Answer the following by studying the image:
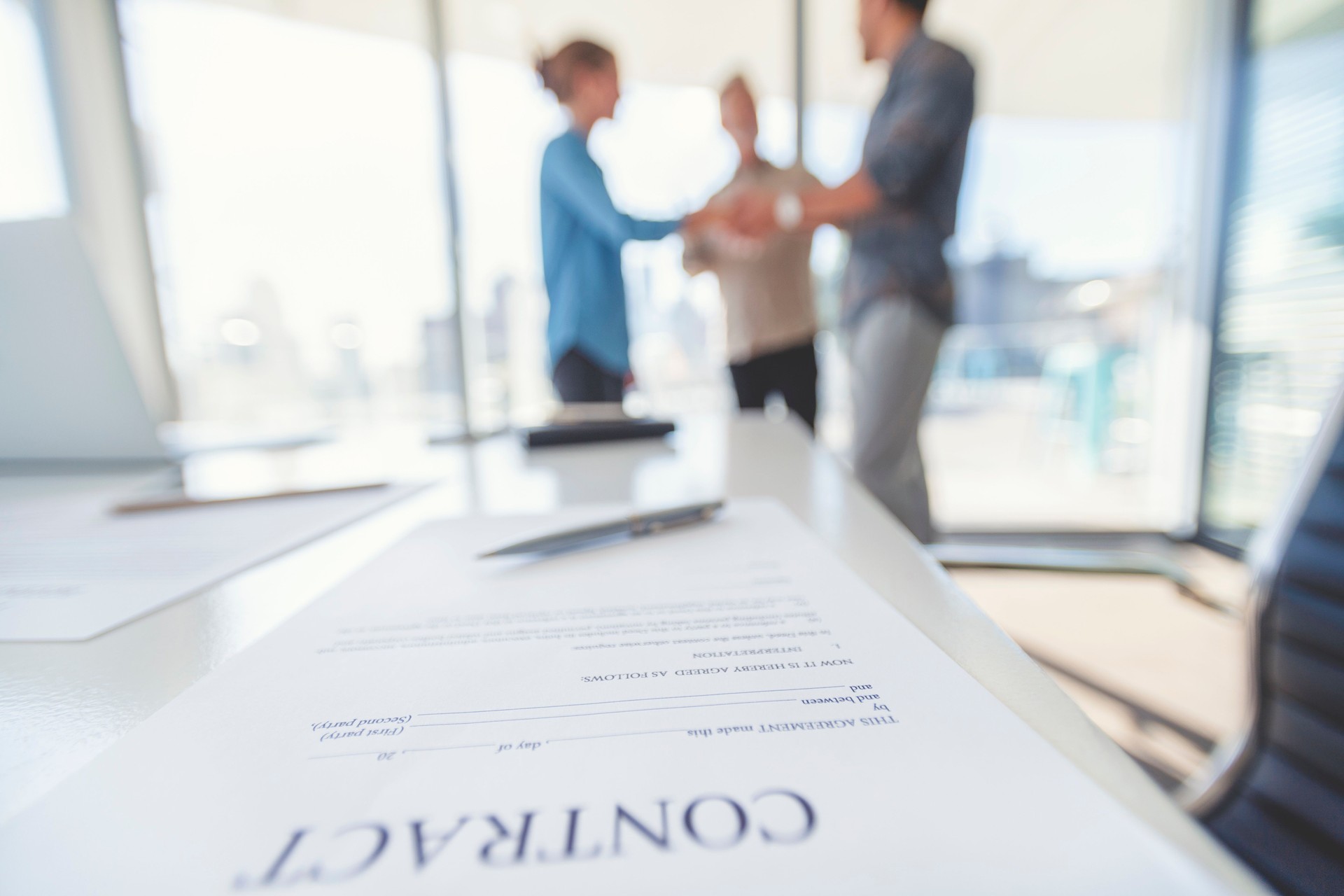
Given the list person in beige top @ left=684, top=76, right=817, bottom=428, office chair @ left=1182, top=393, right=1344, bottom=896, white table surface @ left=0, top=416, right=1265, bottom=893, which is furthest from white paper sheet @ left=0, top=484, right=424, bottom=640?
person in beige top @ left=684, top=76, right=817, bottom=428

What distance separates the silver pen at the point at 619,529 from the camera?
0.29m

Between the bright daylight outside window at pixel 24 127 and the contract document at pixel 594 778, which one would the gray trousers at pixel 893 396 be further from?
the bright daylight outside window at pixel 24 127

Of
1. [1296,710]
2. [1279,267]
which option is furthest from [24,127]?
[1279,267]

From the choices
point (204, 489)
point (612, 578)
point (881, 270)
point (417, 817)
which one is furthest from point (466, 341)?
point (417, 817)

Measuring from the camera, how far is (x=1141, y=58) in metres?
2.11

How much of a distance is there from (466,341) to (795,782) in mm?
2246

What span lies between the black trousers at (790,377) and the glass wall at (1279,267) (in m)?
1.46

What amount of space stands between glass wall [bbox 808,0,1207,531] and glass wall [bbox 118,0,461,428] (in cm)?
144

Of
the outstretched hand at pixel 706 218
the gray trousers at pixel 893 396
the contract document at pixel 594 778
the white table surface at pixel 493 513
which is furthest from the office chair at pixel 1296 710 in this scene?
the outstretched hand at pixel 706 218

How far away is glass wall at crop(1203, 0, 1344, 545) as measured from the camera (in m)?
1.64

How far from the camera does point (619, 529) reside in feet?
1.06

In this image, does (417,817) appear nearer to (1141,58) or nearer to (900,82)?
(900,82)

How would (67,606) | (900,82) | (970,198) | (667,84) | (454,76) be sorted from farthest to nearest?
(667,84)
(970,198)
(454,76)
(900,82)
(67,606)

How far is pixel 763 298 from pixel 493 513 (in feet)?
4.04
